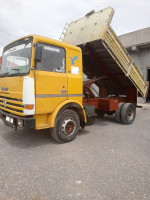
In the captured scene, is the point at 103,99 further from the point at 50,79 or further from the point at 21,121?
the point at 21,121

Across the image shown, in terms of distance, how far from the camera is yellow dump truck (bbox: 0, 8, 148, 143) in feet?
11.2

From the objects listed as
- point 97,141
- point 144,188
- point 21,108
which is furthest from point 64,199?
point 97,141

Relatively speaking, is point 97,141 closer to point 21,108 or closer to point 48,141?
point 48,141

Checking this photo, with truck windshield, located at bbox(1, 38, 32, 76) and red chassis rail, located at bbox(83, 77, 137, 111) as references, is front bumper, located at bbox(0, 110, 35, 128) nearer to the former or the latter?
truck windshield, located at bbox(1, 38, 32, 76)

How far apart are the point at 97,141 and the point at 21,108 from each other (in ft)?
7.34

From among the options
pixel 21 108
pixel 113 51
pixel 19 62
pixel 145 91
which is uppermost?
pixel 113 51

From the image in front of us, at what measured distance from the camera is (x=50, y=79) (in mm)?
3701

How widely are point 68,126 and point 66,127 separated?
0.26ft

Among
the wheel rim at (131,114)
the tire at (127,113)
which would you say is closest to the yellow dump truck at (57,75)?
the tire at (127,113)

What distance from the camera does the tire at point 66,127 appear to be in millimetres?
3906

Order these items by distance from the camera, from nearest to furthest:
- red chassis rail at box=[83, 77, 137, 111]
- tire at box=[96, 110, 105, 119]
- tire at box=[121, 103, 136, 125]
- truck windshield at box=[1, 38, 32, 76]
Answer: truck windshield at box=[1, 38, 32, 76], red chassis rail at box=[83, 77, 137, 111], tire at box=[121, 103, 136, 125], tire at box=[96, 110, 105, 119]

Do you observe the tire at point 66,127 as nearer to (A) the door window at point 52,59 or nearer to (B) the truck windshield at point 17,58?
(A) the door window at point 52,59

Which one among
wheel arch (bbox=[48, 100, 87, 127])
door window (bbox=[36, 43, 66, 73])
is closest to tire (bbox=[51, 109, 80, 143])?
wheel arch (bbox=[48, 100, 87, 127])

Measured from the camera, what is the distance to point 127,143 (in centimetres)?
421
